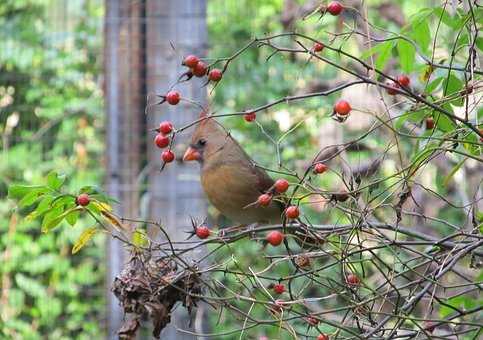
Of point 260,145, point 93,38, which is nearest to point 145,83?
point 260,145

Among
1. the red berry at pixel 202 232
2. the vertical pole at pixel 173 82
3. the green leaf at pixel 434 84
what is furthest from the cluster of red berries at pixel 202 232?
→ the vertical pole at pixel 173 82

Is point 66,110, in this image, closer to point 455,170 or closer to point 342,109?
point 455,170

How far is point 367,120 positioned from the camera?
5.70m

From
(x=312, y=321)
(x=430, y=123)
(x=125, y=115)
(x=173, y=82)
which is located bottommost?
(x=312, y=321)

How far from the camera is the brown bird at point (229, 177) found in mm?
3195

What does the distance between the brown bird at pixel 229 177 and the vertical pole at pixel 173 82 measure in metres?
0.96

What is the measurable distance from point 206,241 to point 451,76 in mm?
568

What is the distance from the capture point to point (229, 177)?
3.25 m

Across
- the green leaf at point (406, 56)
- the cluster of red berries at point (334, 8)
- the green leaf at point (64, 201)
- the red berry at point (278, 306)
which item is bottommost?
the red berry at point (278, 306)

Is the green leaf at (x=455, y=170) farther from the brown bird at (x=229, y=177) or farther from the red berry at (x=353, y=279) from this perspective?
the brown bird at (x=229, y=177)

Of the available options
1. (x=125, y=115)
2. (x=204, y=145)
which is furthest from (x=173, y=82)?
(x=204, y=145)

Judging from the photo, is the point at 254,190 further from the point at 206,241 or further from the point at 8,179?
the point at 8,179

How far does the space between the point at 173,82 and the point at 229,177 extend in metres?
1.14

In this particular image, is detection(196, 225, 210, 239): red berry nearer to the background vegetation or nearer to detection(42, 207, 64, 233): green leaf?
detection(42, 207, 64, 233): green leaf
